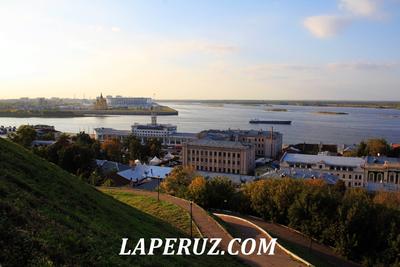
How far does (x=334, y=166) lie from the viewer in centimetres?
2273

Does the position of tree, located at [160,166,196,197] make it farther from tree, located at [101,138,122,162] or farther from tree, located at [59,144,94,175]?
tree, located at [101,138,122,162]

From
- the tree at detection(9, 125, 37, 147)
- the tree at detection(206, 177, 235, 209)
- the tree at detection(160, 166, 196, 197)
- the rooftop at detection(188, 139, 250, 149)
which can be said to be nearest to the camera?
the tree at detection(206, 177, 235, 209)

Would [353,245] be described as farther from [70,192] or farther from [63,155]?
[63,155]

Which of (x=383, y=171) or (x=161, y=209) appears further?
Result: (x=383, y=171)

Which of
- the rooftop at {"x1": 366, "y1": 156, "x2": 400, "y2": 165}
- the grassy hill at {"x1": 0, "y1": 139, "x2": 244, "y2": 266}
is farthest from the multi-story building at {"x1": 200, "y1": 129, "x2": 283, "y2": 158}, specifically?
the grassy hill at {"x1": 0, "y1": 139, "x2": 244, "y2": 266}

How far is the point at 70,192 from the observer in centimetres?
637

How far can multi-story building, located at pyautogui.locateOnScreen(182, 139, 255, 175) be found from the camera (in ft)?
87.1

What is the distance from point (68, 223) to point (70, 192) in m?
1.84

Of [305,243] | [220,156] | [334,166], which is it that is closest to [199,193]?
[305,243]

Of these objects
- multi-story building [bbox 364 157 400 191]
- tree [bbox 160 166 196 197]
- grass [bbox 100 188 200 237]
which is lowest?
multi-story building [bbox 364 157 400 191]

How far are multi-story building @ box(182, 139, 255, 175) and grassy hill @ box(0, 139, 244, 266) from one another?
19.2m

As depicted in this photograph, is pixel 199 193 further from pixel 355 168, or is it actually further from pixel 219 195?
pixel 355 168

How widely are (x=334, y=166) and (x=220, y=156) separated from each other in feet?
26.1

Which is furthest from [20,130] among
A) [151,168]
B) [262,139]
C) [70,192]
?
[70,192]
